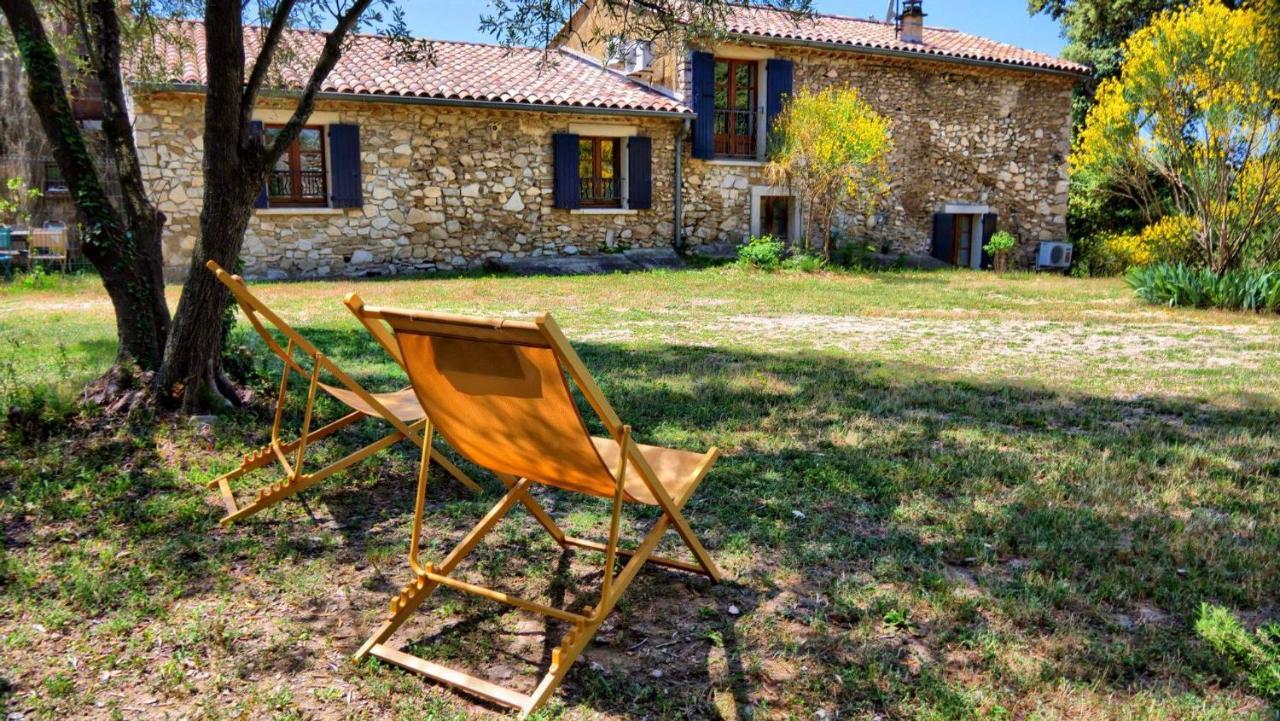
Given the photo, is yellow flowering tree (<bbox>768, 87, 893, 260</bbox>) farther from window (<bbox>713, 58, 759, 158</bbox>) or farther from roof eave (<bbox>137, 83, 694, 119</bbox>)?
roof eave (<bbox>137, 83, 694, 119</bbox>)

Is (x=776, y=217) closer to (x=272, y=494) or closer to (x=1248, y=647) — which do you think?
(x=272, y=494)

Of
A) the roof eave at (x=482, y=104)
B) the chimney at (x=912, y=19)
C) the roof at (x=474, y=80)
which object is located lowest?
the roof eave at (x=482, y=104)

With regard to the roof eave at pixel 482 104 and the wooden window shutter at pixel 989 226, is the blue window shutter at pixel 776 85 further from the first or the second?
the wooden window shutter at pixel 989 226

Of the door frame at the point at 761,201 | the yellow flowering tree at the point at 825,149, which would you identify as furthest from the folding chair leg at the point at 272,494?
the door frame at the point at 761,201

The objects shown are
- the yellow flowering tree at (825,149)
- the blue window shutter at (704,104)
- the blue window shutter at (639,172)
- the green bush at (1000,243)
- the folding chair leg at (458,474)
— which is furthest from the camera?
the green bush at (1000,243)

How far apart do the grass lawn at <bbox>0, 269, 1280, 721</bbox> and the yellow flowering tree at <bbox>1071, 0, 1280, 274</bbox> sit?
5.85 meters

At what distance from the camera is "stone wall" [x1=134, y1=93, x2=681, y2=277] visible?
11992mm

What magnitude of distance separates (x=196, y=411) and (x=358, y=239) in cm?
974

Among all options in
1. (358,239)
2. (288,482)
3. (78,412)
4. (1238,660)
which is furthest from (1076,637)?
(358,239)

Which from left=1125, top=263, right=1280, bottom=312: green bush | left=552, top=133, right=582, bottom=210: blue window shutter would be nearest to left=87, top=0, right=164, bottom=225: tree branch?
left=552, top=133, right=582, bottom=210: blue window shutter

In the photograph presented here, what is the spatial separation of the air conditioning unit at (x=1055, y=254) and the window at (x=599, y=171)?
8.80 meters

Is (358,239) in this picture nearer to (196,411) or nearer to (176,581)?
(196,411)

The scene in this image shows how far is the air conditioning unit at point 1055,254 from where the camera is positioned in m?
17.0

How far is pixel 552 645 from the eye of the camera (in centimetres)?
223
